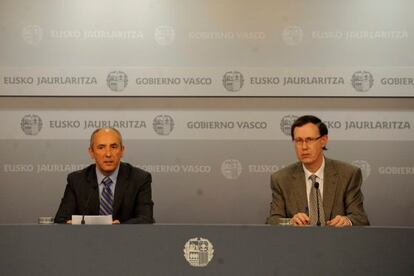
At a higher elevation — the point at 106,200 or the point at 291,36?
the point at 291,36

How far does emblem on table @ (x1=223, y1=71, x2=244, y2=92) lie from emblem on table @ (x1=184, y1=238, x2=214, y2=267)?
2.61 meters

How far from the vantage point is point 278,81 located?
5.13 metres

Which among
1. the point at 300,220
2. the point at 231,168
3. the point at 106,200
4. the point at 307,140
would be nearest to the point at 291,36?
the point at 231,168

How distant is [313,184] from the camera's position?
3.81 meters

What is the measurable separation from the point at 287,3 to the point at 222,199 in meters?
1.59

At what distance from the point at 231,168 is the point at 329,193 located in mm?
1513

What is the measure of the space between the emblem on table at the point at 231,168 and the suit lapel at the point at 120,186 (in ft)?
3.88

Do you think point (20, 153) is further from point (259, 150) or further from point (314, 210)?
point (314, 210)

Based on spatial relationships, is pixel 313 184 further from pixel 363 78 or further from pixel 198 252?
pixel 363 78

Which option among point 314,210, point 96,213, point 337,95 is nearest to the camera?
point 314,210

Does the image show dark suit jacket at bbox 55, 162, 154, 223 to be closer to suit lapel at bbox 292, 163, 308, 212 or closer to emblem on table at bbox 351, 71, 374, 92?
suit lapel at bbox 292, 163, 308, 212

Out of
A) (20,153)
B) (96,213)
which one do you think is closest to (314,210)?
(96,213)

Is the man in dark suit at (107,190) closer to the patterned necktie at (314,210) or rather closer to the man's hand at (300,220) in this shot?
the patterned necktie at (314,210)

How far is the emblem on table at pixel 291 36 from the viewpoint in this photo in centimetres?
514
